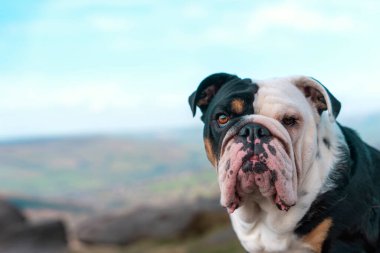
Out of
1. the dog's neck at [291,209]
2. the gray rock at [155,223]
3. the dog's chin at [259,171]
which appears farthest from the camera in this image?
the gray rock at [155,223]

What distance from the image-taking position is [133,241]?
1883 centimetres

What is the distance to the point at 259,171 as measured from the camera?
15.1ft

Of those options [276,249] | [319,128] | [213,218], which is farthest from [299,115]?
[213,218]

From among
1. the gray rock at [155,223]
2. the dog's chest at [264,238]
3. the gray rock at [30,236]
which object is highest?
the dog's chest at [264,238]

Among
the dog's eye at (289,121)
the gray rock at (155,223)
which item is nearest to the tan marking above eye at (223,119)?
the dog's eye at (289,121)

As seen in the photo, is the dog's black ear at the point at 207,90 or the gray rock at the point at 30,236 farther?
the gray rock at the point at 30,236

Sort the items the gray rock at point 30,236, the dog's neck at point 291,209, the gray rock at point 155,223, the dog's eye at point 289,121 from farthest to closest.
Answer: the gray rock at point 155,223 → the gray rock at point 30,236 → the dog's neck at point 291,209 → the dog's eye at point 289,121

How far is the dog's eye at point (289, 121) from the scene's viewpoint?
4816 millimetres

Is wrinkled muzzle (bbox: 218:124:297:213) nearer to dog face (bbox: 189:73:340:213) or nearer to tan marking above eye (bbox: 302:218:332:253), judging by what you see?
dog face (bbox: 189:73:340:213)

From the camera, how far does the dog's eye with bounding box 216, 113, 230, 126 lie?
4.91 metres

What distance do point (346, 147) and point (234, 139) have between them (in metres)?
1.11

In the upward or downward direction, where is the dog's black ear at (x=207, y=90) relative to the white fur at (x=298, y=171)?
upward

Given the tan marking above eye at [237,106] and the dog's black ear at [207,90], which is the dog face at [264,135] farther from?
the dog's black ear at [207,90]

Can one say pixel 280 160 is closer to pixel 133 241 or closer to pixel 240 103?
Answer: pixel 240 103
